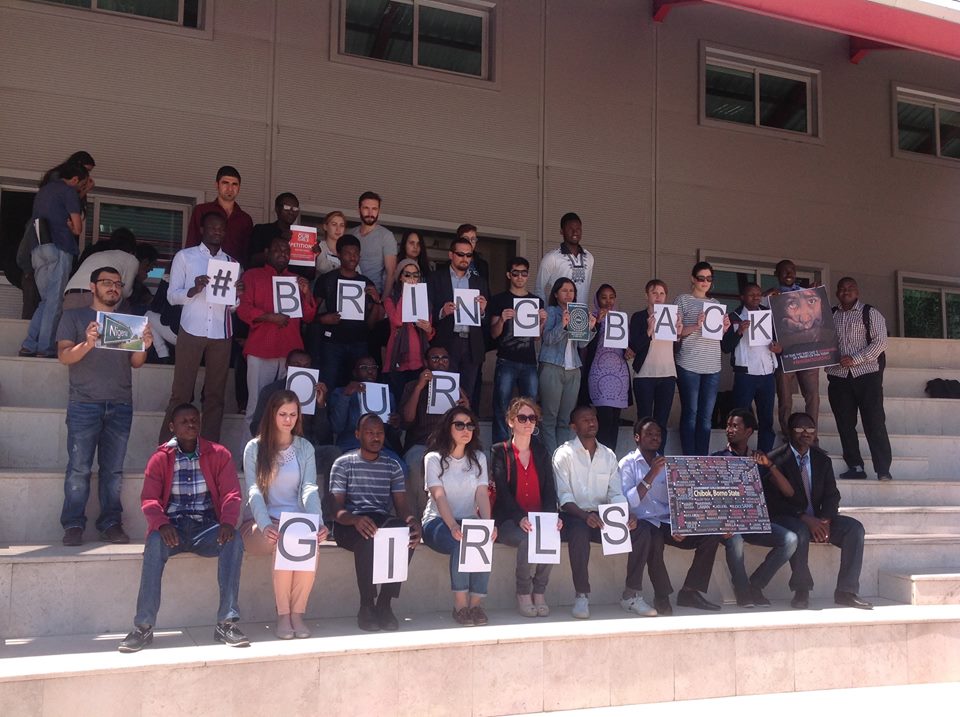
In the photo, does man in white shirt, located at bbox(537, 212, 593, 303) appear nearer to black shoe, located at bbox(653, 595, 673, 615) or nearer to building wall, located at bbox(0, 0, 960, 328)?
building wall, located at bbox(0, 0, 960, 328)

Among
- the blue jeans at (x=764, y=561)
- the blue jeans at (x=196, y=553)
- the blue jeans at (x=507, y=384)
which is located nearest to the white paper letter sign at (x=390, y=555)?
the blue jeans at (x=196, y=553)

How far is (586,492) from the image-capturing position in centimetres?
766

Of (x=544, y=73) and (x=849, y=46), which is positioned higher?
(x=849, y=46)

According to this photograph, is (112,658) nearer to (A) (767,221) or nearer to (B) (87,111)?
(B) (87,111)

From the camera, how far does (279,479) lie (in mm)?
6746

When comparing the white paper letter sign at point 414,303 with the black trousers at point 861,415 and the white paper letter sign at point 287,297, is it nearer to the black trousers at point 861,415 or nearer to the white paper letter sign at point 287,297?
the white paper letter sign at point 287,297

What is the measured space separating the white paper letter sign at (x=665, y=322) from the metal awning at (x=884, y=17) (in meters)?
2.83

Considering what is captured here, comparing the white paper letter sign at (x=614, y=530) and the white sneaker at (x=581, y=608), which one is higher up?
the white paper letter sign at (x=614, y=530)

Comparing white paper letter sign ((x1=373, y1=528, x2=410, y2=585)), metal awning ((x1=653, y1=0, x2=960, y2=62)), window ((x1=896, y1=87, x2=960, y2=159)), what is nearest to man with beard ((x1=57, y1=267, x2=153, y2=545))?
white paper letter sign ((x1=373, y1=528, x2=410, y2=585))

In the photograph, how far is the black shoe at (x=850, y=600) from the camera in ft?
25.7

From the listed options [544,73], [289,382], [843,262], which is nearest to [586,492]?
[289,382]

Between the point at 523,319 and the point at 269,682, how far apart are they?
154 inches

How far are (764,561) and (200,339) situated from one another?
15.5 ft

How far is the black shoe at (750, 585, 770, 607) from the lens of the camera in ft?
25.8
